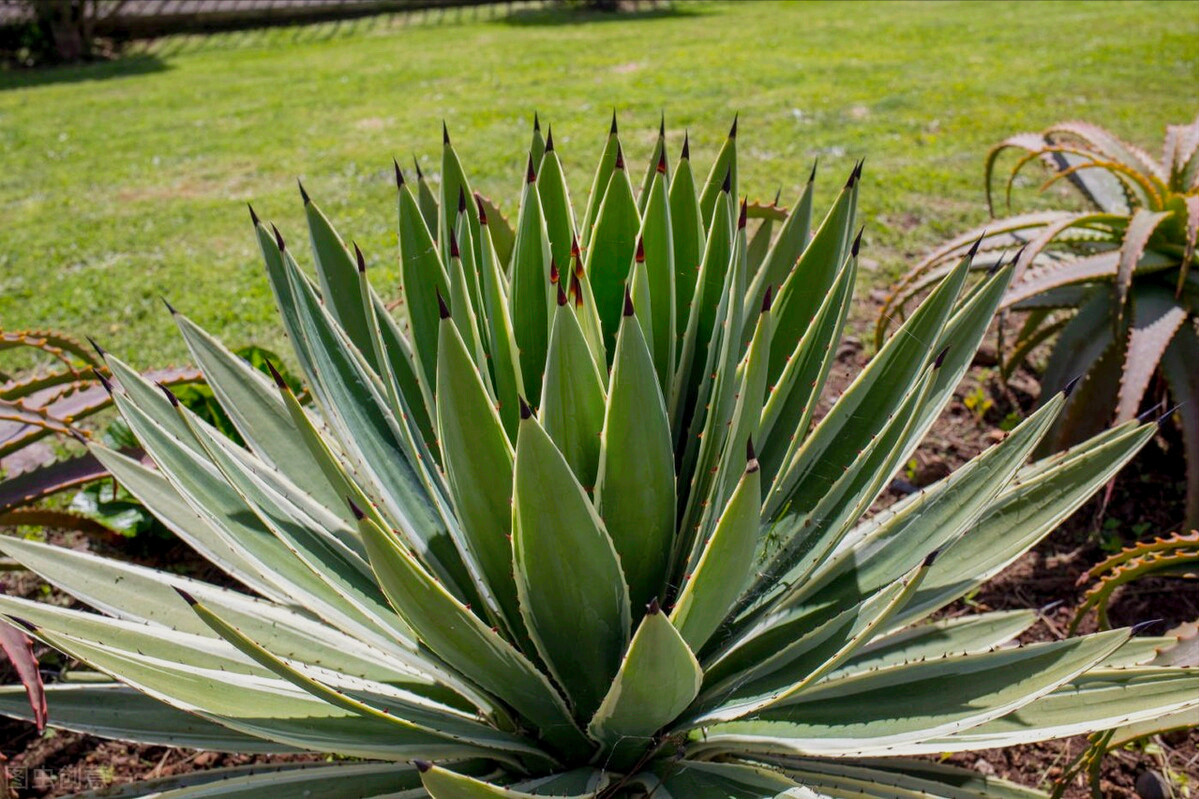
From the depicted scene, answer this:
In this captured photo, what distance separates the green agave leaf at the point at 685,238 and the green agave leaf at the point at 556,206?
178 millimetres

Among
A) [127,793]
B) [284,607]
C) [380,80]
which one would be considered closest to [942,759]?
[284,607]

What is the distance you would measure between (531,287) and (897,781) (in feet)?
3.02

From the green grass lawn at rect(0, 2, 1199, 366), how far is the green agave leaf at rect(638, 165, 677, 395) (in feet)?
8.69

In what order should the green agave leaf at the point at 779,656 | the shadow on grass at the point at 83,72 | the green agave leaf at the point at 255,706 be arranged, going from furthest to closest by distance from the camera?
the shadow on grass at the point at 83,72
the green agave leaf at the point at 779,656
the green agave leaf at the point at 255,706

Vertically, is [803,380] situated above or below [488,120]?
below

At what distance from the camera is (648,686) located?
3.41 feet

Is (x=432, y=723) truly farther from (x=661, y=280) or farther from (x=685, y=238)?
(x=685, y=238)

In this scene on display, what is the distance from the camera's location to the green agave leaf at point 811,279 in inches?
57.9

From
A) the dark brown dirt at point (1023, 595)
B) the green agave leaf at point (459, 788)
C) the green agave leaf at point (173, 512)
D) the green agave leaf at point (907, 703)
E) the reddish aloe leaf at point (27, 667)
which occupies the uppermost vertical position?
→ the green agave leaf at point (173, 512)

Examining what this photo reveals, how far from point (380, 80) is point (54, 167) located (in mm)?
3365

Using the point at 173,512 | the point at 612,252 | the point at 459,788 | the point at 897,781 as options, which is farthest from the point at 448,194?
the point at 897,781

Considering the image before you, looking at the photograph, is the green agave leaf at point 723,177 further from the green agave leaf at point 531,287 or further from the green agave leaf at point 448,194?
the green agave leaf at point 448,194

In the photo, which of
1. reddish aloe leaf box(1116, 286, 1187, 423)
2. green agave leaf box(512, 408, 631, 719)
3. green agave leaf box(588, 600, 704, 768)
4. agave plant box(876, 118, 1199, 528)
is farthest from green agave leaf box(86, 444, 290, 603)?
reddish aloe leaf box(1116, 286, 1187, 423)

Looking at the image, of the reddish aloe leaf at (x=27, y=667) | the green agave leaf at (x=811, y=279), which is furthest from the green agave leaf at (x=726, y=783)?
the reddish aloe leaf at (x=27, y=667)
